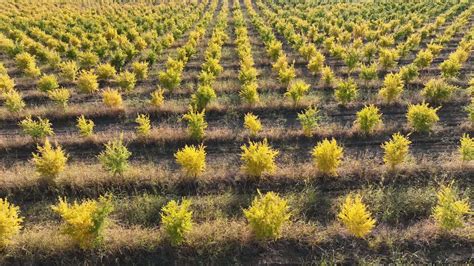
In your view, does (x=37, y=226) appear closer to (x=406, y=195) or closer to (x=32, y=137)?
(x=32, y=137)

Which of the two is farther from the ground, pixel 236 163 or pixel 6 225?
pixel 6 225

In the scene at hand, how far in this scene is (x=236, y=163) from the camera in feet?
36.6

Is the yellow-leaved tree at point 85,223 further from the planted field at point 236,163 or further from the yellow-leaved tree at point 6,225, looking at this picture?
the yellow-leaved tree at point 6,225

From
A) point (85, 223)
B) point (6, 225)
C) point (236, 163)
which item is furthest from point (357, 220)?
point (6, 225)

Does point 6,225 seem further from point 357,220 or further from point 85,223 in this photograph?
point 357,220

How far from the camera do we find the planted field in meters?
7.86

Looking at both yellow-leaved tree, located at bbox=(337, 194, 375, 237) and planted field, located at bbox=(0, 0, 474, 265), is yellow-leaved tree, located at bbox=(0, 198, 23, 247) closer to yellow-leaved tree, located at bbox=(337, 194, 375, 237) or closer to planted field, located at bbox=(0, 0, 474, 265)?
planted field, located at bbox=(0, 0, 474, 265)

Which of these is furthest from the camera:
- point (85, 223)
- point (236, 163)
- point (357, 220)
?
point (236, 163)

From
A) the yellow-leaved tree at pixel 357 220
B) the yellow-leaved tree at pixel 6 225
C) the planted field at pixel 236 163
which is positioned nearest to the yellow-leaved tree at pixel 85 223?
the planted field at pixel 236 163

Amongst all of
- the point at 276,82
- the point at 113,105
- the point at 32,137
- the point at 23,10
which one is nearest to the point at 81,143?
the point at 32,137

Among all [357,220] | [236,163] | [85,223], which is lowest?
[236,163]

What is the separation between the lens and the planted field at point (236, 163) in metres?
7.86

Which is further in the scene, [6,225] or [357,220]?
[357,220]

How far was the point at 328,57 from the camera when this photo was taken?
21797 millimetres
